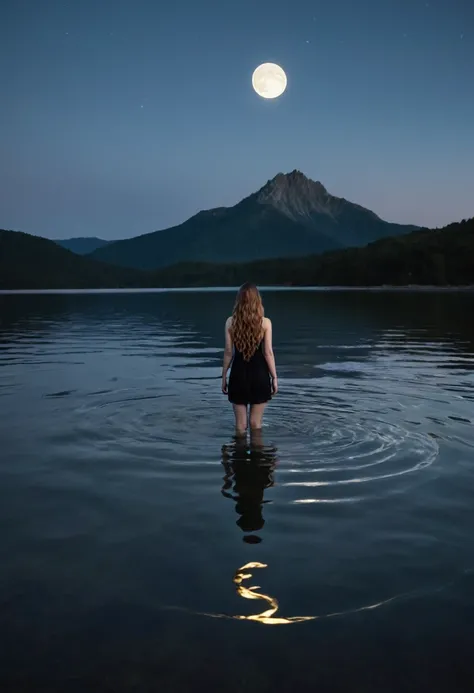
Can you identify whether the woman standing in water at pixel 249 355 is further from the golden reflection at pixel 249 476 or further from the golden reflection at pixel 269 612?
the golden reflection at pixel 269 612

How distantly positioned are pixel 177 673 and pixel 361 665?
52.7 inches

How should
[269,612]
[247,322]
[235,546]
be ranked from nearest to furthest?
[269,612]
[235,546]
[247,322]

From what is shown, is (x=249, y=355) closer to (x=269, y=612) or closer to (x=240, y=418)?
(x=240, y=418)

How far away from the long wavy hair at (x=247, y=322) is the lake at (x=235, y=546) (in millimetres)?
1768

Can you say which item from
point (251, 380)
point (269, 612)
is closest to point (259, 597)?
point (269, 612)

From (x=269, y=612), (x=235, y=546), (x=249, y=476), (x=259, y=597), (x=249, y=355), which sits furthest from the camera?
(x=249, y=355)

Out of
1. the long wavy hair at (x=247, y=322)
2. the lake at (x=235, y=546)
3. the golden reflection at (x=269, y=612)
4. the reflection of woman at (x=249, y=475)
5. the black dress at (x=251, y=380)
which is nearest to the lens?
the lake at (x=235, y=546)

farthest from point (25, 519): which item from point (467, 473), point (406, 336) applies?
point (406, 336)

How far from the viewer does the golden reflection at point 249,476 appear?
7535 millimetres

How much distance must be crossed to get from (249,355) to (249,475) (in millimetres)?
2538

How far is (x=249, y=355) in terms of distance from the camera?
36.3 feet

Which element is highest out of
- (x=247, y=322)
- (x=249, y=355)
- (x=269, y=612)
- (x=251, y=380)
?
(x=247, y=322)

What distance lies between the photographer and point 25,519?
7.50 meters

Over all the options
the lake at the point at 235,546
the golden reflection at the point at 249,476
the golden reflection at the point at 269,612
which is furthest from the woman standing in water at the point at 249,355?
the golden reflection at the point at 269,612
